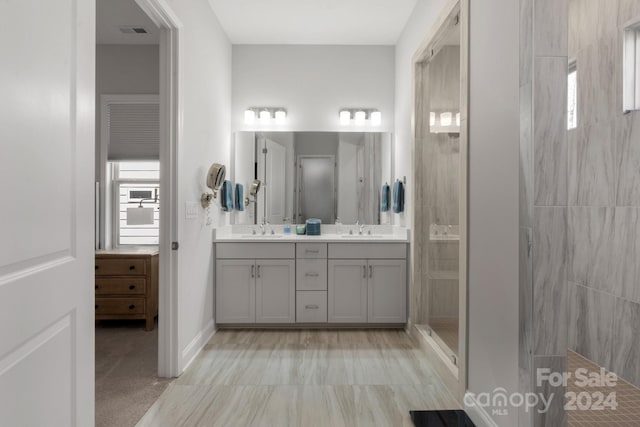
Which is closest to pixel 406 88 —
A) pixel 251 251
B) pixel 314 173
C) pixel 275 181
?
pixel 314 173

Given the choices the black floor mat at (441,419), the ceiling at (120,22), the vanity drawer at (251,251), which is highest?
the ceiling at (120,22)

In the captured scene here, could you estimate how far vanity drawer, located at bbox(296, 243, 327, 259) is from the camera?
11.8ft

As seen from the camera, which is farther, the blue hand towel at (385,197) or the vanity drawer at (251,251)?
the blue hand towel at (385,197)

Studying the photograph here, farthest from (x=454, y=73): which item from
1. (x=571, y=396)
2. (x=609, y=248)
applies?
(x=571, y=396)

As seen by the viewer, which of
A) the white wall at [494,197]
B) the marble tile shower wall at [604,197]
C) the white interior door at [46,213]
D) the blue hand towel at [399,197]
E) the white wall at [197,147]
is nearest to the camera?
the white interior door at [46,213]

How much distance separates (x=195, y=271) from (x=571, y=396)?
2.54 meters

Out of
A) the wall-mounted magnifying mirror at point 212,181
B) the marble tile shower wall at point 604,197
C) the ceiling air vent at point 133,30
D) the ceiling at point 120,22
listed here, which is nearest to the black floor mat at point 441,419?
the marble tile shower wall at point 604,197

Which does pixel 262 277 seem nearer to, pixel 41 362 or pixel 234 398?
pixel 234 398

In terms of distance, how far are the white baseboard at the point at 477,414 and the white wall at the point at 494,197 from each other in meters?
0.05

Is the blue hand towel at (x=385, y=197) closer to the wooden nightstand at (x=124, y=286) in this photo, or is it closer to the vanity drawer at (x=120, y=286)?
the wooden nightstand at (x=124, y=286)

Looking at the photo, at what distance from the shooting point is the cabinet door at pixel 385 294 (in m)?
3.60

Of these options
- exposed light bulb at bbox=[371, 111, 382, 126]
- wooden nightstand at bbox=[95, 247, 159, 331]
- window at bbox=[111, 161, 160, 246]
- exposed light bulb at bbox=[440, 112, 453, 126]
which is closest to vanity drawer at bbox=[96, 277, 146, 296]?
wooden nightstand at bbox=[95, 247, 159, 331]

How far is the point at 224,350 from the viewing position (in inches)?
122

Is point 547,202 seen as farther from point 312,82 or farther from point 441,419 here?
point 312,82
